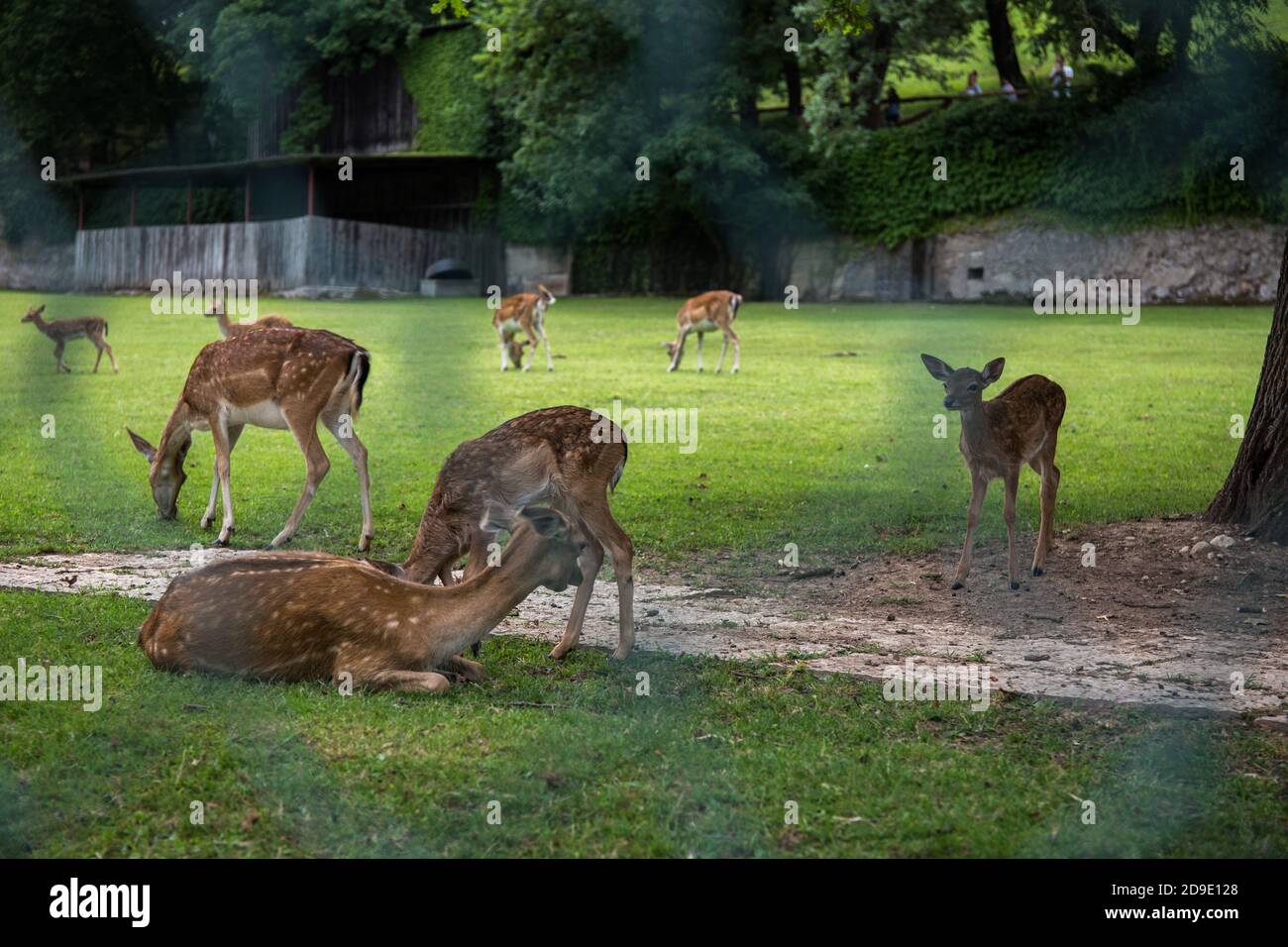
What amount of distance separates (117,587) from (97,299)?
27452 mm

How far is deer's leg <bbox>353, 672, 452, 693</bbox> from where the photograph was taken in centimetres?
541

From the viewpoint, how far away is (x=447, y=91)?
37.7m

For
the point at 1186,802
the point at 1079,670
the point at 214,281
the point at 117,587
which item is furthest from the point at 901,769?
the point at 214,281

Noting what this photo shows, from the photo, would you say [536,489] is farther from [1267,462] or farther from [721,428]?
[721,428]

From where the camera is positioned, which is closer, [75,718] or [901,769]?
[901,769]

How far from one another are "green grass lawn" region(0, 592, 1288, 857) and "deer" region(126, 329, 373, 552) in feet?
11.3

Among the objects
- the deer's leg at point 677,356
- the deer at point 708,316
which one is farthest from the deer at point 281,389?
the deer at point 708,316

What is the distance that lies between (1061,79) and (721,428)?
20162mm

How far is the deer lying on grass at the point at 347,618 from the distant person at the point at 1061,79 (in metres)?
27.0

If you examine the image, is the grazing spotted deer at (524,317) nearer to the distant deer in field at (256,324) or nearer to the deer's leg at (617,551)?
the distant deer in field at (256,324)

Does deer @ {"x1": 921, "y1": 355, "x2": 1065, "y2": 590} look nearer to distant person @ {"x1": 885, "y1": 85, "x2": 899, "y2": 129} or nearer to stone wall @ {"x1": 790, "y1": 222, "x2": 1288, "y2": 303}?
stone wall @ {"x1": 790, "y1": 222, "x2": 1288, "y2": 303}

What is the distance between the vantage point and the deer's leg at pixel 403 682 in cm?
541

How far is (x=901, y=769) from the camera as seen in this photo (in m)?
4.64
